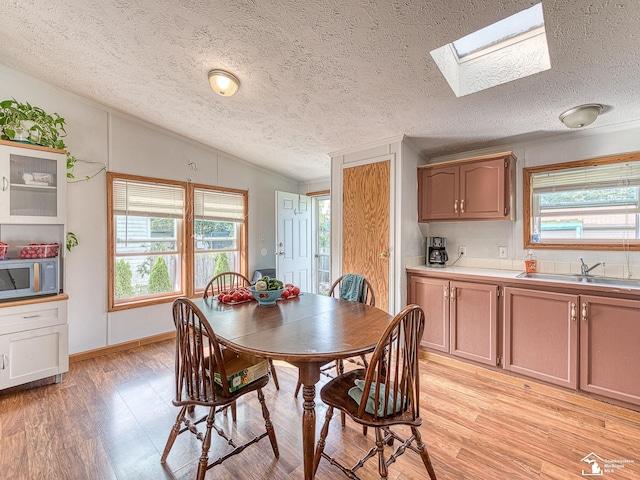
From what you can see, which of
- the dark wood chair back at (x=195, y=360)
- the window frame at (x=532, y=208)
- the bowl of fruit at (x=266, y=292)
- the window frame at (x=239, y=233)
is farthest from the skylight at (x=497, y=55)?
the window frame at (x=239, y=233)

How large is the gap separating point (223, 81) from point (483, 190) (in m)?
2.50

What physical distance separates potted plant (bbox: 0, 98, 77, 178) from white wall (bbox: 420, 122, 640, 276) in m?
3.72

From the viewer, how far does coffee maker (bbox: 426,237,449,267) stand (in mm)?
3295

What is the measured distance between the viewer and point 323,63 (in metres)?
1.98

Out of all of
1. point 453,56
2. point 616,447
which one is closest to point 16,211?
point 453,56

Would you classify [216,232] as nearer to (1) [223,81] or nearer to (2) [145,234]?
(2) [145,234]

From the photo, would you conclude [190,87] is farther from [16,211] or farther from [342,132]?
[16,211]

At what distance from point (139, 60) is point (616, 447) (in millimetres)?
4147

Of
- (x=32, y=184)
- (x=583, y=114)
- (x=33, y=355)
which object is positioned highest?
(x=583, y=114)

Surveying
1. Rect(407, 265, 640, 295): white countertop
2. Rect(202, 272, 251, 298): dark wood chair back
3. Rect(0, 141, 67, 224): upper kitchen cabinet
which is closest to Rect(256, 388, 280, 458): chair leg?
Rect(202, 272, 251, 298): dark wood chair back

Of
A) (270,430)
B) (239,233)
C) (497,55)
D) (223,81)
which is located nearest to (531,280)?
(497,55)

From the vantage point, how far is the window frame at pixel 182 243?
322 centimetres

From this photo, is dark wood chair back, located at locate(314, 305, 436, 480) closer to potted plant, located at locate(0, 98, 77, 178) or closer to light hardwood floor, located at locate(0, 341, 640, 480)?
light hardwood floor, located at locate(0, 341, 640, 480)

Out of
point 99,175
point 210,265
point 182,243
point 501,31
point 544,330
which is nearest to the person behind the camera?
point 501,31
